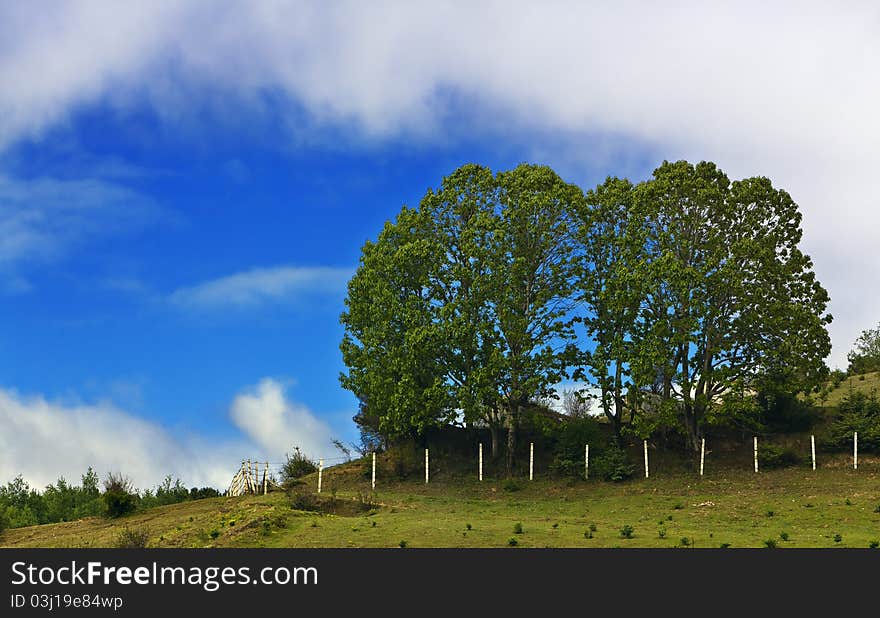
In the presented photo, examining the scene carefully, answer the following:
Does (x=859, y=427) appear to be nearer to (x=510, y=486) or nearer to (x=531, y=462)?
(x=531, y=462)

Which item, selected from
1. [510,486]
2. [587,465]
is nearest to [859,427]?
[587,465]

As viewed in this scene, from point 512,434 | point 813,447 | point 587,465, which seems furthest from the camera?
point 512,434

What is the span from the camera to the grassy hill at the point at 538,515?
32312 mm

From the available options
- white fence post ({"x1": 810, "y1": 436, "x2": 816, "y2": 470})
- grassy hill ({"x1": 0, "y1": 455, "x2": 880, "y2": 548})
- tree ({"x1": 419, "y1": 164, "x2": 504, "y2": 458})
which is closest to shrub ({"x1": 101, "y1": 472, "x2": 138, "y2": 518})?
grassy hill ({"x1": 0, "y1": 455, "x2": 880, "y2": 548})

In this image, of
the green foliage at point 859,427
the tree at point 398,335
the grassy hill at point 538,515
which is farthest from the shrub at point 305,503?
the green foliage at point 859,427

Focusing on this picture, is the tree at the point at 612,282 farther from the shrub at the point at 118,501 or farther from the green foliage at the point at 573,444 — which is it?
the shrub at the point at 118,501

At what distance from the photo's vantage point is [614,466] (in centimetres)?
5247

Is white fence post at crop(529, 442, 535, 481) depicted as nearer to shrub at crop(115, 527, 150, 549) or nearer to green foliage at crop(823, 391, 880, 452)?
green foliage at crop(823, 391, 880, 452)

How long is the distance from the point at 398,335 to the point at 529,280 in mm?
8828

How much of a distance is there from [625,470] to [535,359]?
8.18 meters

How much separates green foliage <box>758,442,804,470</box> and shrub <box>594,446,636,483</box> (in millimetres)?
7283

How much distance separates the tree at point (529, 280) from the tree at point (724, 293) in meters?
5.11
